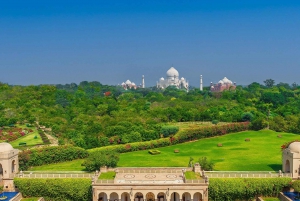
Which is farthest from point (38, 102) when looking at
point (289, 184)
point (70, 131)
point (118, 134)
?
point (289, 184)

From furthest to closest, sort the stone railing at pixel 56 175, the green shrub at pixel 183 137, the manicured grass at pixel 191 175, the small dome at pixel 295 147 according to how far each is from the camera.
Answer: the green shrub at pixel 183 137 → the stone railing at pixel 56 175 → the small dome at pixel 295 147 → the manicured grass at pixel 191 175

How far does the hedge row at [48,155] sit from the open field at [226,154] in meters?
0.95

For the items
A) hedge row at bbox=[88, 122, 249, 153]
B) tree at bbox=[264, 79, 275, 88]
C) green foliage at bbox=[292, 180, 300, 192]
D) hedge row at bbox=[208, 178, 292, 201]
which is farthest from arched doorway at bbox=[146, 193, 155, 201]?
tree at bbox=[264, 79, 275, 88]

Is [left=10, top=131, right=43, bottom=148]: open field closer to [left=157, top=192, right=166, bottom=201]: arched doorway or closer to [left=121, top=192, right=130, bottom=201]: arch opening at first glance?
[left=121, top=192, right=130, bottom=201]: arch opening

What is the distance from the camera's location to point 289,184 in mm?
40750

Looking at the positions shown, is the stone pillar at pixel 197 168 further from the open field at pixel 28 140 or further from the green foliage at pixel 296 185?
the open field at pixel 28 140

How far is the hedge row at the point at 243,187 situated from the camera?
131ft

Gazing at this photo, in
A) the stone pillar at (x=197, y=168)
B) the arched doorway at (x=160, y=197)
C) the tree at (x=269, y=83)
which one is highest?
the tree at (x=269, y=83)

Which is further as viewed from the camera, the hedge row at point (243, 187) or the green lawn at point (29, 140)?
the green lawn at point (29, 140)

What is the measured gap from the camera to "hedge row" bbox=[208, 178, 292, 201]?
40.0 m

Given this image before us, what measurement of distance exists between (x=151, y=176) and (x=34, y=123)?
155 ft

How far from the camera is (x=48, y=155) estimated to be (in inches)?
2042

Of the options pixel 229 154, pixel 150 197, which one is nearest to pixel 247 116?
pixel 229 154

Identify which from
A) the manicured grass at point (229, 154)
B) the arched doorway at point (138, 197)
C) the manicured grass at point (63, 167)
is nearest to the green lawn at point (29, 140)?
the manicured grass at point (63, 167)
